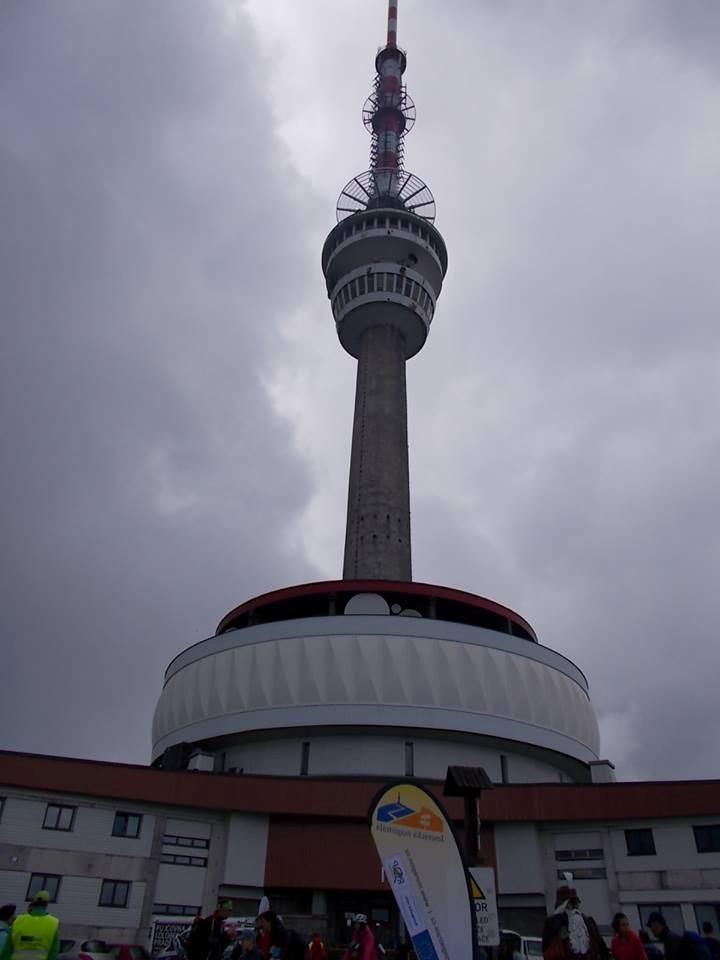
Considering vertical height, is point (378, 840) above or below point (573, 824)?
below

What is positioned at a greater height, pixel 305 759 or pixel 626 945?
pixel 305 759

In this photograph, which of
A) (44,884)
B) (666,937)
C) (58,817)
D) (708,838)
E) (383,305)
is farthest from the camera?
(383,305)

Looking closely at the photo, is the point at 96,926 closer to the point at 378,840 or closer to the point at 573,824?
the point at 573,824

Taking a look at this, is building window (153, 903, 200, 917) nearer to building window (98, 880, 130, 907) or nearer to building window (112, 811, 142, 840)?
building window (98, 880, 130, 907)

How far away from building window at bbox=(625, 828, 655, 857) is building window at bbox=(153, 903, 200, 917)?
723 inches

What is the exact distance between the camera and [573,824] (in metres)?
34.2

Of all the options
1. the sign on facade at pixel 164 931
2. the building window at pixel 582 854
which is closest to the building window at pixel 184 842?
the sign on facade at pixel 164 931

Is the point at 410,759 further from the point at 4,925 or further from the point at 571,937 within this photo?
the point at 571,937

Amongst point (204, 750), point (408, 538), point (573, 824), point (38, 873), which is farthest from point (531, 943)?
point (408, 538)

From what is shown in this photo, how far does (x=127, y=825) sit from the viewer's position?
3266cm

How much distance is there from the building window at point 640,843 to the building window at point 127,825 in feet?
68.4

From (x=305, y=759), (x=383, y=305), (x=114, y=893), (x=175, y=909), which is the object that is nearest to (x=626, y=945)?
(x=114, y=893)

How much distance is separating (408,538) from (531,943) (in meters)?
31.5

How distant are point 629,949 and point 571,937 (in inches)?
99.8
